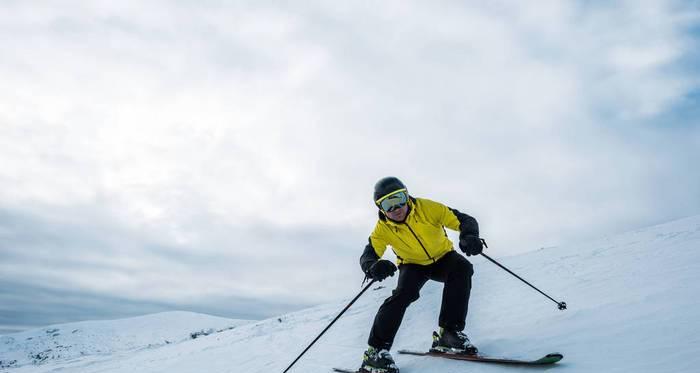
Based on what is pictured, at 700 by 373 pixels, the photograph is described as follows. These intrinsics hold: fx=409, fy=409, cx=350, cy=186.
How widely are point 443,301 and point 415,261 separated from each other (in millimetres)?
466

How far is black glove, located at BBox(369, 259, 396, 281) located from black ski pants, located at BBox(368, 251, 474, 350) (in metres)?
0.26

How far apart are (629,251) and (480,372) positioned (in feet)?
21.2

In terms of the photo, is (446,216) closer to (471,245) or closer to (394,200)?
(471,245)

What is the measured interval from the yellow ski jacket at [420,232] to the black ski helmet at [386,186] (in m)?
0.21

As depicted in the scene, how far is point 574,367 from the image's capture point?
2820 millimetres

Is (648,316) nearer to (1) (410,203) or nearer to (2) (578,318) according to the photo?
(2) (578,318)

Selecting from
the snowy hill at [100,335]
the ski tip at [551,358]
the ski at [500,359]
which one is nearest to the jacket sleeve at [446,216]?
the ski at [500,359]

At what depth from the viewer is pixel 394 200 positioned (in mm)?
3885

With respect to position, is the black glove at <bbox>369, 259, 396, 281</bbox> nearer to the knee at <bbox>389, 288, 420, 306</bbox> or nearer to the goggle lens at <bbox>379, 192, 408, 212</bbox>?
the knee at <bbox>389, 288, 420, 306</bbox>

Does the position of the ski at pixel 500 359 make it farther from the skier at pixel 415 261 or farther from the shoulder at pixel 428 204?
the shoulder at pixel 428 204

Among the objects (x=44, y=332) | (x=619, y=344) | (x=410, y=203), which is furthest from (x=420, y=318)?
(x=44, y=332)

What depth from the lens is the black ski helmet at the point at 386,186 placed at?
392 centimetres

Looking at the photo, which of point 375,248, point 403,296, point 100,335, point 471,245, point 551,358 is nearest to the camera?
point 551,358

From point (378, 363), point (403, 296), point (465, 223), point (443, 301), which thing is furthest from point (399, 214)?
point (378, 363)
